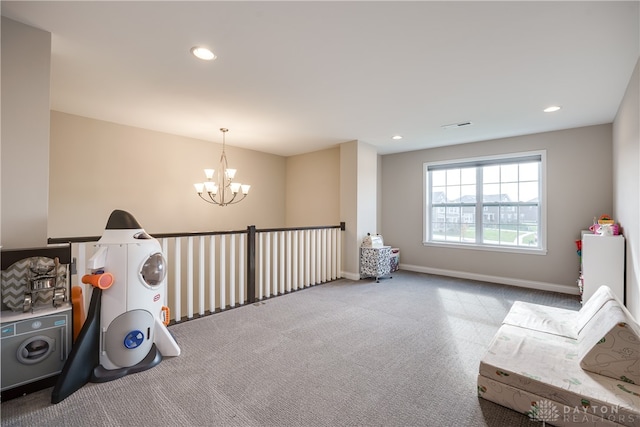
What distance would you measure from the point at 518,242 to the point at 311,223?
3.81 meters

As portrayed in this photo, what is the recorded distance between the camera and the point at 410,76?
272 cm

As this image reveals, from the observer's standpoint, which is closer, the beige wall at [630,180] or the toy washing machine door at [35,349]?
the toy washing machine door at [35,349]

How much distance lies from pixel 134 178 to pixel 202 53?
115 inches

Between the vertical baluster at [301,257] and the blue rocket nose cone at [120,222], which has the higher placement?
the blue rocket nose cone at [120,222]

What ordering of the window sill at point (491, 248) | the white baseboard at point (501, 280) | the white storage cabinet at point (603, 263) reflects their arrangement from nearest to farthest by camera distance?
the white storage cabinet at point (603, 263)
the white baseboard at point (501, 280)
the window sill at point (491, 248)

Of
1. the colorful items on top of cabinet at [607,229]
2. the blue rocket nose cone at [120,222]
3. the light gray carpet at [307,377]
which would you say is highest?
the blue rocket nose cone at [120,222]

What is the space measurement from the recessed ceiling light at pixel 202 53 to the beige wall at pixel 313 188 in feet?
11.6

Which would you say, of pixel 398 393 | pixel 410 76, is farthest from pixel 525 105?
pixel 398 393

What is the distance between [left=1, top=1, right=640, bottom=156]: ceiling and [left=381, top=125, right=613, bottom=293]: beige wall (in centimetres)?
42

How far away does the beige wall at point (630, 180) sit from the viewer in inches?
98.3

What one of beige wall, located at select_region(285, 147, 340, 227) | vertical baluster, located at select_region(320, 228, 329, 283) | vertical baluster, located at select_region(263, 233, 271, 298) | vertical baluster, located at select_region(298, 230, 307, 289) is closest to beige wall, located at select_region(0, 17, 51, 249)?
vertical baluster, located at select_region(263, 233, 271, 298)

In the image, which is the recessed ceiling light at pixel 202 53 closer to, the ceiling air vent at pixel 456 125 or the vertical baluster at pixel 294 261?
the vertical baluster at pixel 294 261

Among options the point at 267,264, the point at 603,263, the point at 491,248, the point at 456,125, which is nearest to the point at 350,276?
the point at 267,264

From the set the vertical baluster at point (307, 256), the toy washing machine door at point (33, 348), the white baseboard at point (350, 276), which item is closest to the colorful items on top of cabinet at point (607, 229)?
the white baseboard at point (350, 276)
